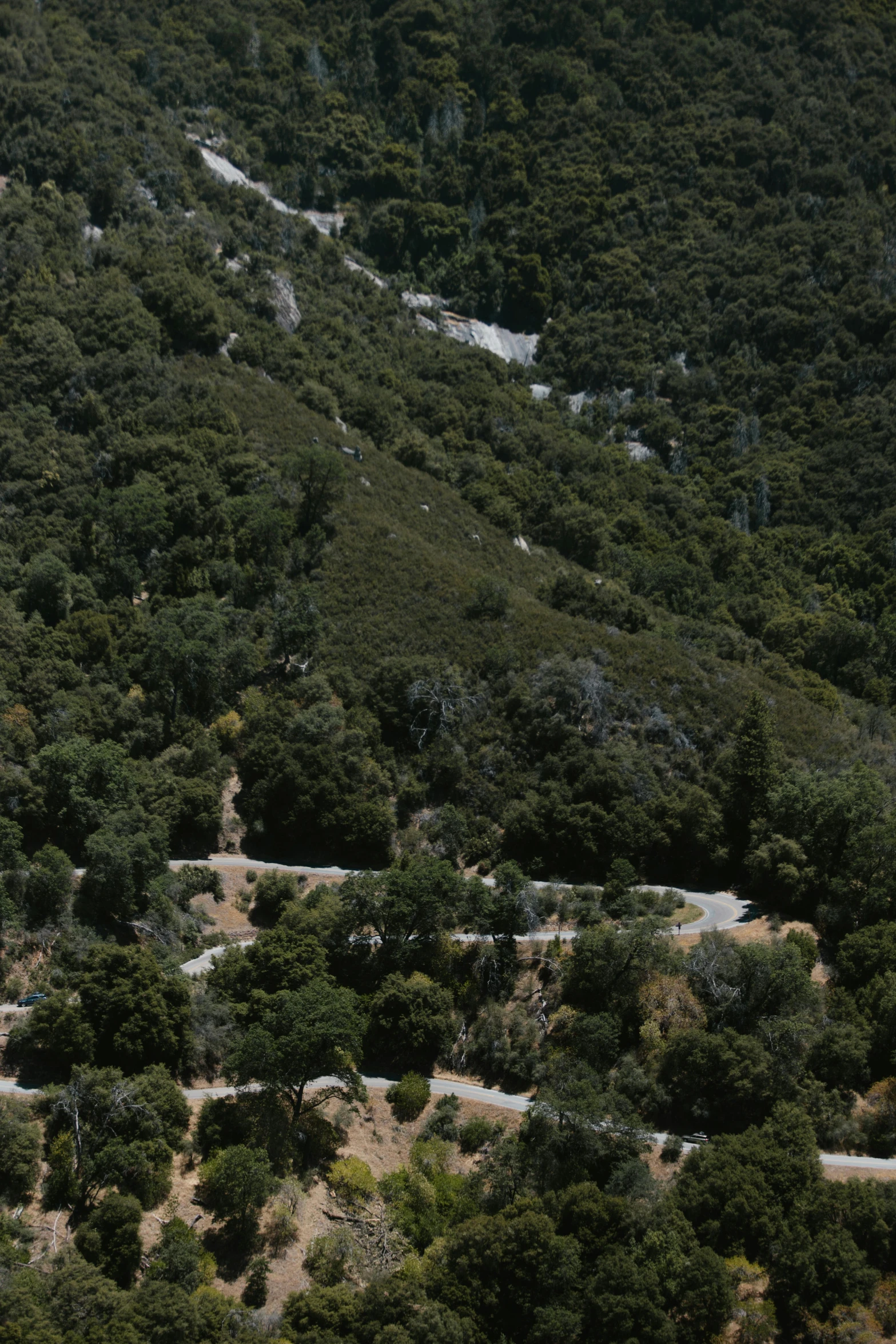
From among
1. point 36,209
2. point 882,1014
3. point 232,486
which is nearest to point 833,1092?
point 882,1014

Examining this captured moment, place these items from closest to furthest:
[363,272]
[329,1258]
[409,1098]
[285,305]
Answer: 1. [329,1258]
2. [409,1098]
3. [285,305]
4. [363,272]

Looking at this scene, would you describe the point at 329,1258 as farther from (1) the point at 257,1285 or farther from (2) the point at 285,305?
(2) the point at 285,305

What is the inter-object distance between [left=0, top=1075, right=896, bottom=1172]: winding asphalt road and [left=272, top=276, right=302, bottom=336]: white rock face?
276ft

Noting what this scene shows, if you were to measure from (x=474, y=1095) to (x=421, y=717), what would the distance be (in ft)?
85.8

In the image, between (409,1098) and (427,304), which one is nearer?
(409,1098)

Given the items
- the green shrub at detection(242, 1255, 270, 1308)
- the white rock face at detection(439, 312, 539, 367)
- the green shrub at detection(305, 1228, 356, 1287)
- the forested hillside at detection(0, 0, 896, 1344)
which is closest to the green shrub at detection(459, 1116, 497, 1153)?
the forested hillside at detection(0, 0, 896, 1344)

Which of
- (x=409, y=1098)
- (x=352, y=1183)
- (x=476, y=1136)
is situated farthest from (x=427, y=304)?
(x=352, y=1183)

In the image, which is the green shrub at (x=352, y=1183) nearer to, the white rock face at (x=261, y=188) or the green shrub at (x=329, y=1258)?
the green shrub at (x=329, y=1258)

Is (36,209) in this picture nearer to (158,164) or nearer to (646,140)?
(158,164)

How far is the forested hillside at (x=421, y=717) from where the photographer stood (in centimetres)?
4725

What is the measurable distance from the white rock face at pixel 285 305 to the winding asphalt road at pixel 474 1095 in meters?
84.1

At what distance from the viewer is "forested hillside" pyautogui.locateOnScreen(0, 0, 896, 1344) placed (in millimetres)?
47250

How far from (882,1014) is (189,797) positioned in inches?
1523

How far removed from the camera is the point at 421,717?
7569 centimetres
